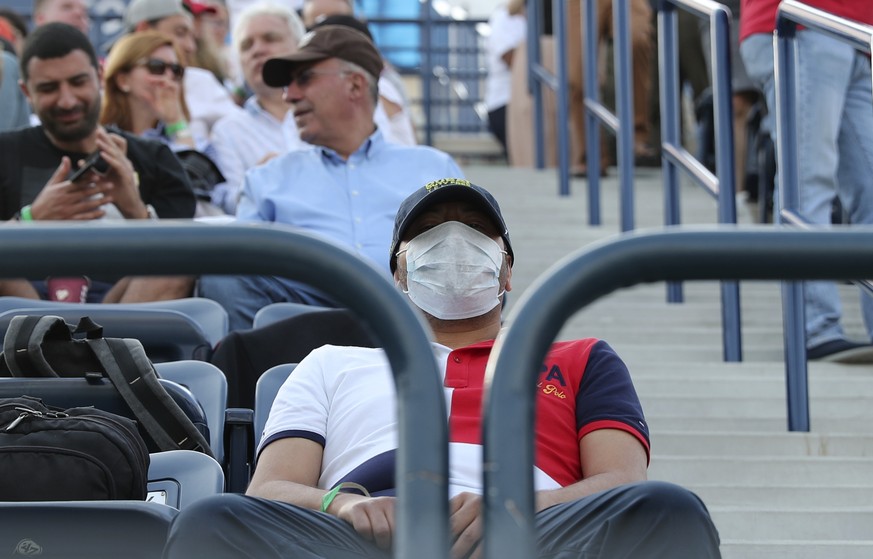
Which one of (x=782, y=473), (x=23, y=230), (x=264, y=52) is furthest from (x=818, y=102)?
(x=23, y=230)

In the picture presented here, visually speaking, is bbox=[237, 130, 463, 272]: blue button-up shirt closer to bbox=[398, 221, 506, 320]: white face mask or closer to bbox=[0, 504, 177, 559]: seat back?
bbox=[398, 221, 506, 320]: white face mask

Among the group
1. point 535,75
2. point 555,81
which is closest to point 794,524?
point 555,81

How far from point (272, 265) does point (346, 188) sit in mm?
3325

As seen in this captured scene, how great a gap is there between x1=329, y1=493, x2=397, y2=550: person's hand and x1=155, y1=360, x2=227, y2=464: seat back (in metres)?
0.74

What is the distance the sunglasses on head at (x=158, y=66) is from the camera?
5770 millimetres

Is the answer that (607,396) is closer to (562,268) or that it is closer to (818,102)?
(562,268)

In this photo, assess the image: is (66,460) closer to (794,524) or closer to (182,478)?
(182,478)

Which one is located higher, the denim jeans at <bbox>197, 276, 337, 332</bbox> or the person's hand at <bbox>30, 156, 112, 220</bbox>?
the person's hand at <bbox>30, 156, 112, 220</bbox>

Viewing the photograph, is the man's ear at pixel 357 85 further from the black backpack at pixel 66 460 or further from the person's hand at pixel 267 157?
the black backpack at pixel 66 460

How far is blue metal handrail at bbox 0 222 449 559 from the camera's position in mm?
1353

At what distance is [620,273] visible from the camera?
136 centimetres

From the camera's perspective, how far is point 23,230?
4.52 feet

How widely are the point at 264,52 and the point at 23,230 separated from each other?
505 cm

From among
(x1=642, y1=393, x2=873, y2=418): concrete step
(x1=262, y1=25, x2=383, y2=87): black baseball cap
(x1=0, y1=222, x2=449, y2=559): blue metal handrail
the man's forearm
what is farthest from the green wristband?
(x1=262, y1=25, x2=383, y2=87): black baseball cap
